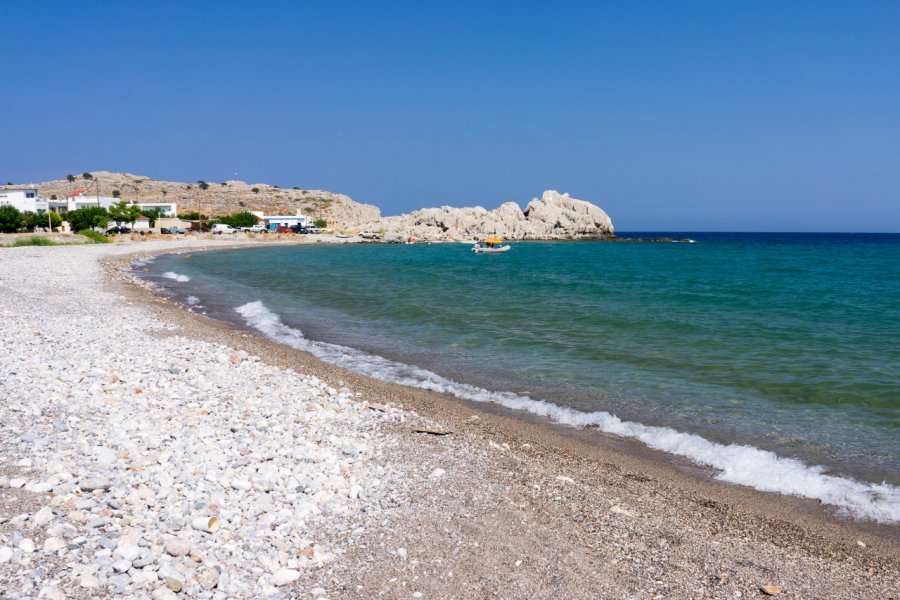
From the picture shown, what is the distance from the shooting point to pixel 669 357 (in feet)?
54.5

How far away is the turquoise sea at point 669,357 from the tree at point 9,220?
54820mm

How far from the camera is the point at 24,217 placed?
264 ft

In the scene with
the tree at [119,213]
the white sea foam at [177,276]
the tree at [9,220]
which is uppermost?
the tree at [119,213]

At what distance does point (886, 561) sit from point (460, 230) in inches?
5630

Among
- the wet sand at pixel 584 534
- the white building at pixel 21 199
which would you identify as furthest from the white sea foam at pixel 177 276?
the white building at pixel 21 199

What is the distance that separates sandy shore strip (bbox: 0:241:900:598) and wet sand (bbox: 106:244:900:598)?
0.02 m

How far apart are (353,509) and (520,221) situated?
481 feet

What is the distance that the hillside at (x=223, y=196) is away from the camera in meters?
166

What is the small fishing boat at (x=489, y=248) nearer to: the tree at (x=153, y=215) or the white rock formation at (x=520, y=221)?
the white rock formation at (x=520, y=221)

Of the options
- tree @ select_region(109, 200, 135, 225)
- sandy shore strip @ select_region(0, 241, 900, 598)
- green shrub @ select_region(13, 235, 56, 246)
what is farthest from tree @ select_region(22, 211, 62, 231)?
sandy shore strip @ select_region(0, 241, 900, 598)

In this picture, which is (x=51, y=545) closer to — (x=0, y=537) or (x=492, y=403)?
(x=0, y=537)

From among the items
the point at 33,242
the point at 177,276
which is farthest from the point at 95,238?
the point at 177,276

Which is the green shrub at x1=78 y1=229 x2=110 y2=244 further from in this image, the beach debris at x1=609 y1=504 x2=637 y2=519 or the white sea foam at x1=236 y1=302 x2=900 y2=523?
the beach debris at x1=609 y1=504 x2=637 y2=519

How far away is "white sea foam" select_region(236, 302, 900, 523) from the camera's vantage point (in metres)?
8.09
